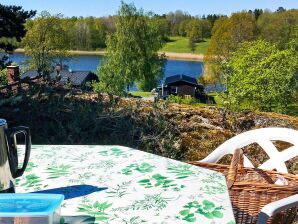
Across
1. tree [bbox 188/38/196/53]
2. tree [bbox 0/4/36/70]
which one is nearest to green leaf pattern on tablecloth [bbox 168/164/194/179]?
tree [bbox 0/4/36/70]

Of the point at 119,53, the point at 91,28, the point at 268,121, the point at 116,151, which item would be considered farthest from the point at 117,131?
the point at 91,28

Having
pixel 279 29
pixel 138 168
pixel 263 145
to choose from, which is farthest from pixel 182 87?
pixel 138 168

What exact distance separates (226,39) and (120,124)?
39.5 m

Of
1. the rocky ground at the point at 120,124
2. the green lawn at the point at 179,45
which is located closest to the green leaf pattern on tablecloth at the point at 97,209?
the rocky ground at the point at 120,124

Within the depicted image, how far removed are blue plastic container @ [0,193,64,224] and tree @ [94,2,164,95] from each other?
36345 mm

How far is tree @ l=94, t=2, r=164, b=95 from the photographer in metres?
38.2

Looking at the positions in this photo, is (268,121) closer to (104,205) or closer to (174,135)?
(174,135)

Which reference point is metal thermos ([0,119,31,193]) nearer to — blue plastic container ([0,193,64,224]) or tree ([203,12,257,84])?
blue plastic container ([0,193,64,224])

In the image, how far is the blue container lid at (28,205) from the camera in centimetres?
98

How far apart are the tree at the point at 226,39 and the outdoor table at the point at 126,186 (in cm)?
3953

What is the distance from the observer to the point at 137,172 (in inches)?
68.6

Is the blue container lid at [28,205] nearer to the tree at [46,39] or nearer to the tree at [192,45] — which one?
the tree at [46,39]

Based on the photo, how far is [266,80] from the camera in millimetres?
27047

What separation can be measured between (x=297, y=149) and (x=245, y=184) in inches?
17.3
